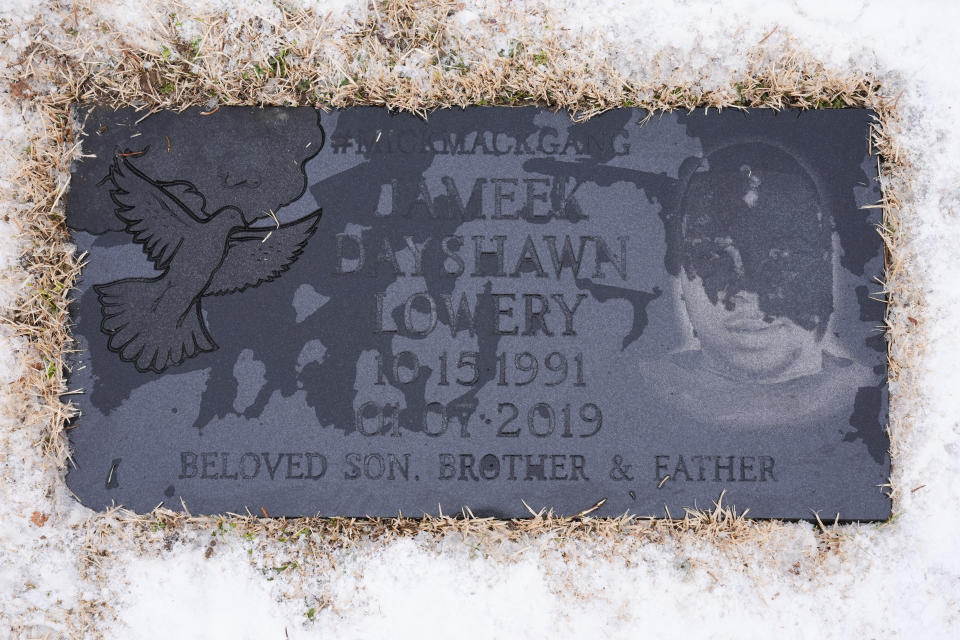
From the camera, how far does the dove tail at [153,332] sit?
220cm

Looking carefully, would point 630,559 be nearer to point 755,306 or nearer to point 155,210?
point 755,306

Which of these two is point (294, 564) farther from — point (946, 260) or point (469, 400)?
point (946, 260)

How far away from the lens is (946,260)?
2297 mm

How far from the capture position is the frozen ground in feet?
7.38

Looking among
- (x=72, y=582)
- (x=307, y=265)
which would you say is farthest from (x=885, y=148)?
(x=72, y=582)

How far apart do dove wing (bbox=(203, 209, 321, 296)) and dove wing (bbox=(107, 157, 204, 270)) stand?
159mm

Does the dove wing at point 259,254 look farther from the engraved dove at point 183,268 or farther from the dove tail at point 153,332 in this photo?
the dove tail at point 153,332

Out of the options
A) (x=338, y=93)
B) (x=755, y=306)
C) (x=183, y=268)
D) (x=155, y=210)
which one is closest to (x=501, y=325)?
(x=755, y=306)

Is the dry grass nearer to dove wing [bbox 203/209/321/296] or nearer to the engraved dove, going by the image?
the engraved dove

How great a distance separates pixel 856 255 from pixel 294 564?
2.19 metres

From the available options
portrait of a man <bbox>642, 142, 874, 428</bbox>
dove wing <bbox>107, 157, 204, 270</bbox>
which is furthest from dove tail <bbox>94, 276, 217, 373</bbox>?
portrait of a man <bbox>642, 142, 874, 428</bbox>

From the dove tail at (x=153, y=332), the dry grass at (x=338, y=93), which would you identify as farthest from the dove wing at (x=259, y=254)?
the dry grass at (x=338, y=93)

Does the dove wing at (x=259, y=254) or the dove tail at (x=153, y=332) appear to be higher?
the dove wing at (x=259, y=254)

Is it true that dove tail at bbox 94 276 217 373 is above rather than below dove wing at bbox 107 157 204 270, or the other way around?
below
